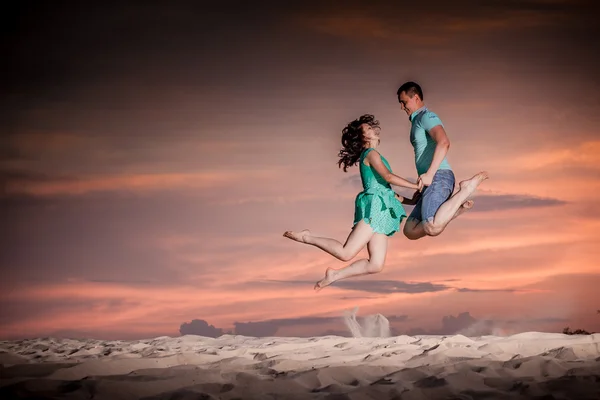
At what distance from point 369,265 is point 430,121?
1305mm

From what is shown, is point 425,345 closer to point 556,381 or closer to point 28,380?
point 556,381

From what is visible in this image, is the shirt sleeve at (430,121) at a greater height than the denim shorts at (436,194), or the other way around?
the shirt sleeve at (430,121)

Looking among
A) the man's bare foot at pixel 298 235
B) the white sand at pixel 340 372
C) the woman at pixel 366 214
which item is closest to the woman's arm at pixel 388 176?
the woman at pixel 366 214

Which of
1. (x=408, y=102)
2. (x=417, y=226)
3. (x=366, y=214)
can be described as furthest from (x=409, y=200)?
(x=408, y=102)

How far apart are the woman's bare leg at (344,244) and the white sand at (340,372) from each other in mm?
953

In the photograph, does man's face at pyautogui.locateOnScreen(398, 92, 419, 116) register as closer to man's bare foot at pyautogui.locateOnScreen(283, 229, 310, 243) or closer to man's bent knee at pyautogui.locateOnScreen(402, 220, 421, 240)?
man's bent knee at pyautogui.locateOnScreen(402, 220, 421, 240)

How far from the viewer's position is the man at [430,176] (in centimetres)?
685

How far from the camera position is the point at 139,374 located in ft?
22.1

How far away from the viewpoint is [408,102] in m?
7.11

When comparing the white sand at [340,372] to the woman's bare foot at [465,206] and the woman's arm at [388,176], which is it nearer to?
the woman's bare foot at [465,206]

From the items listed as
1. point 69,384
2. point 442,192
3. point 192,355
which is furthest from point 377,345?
point 69,384

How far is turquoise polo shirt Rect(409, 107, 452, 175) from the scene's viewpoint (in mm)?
7012

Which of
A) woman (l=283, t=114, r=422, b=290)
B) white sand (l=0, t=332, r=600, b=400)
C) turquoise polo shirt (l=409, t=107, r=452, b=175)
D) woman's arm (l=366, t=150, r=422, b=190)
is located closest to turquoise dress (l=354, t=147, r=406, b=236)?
woman (l=283, t=114, r=422, b=290)

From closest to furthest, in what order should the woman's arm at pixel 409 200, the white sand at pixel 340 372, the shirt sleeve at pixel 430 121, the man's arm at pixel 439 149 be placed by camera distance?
1. the white sand at pixel 340 372
2. the man's arm at pixel 439 149
3. the shirt sleeve at pixel 430 121
4. the woman's arm at pixel 409 200
